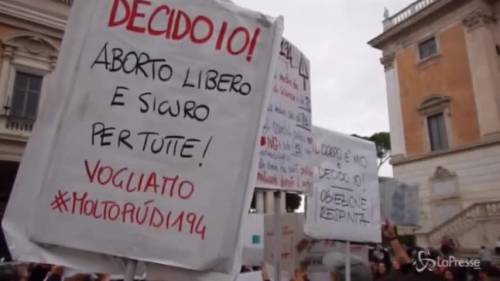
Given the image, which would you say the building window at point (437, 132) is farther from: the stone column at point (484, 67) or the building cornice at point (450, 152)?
the stone column at point (484, 67)

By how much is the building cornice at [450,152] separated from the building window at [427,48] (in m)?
4.85

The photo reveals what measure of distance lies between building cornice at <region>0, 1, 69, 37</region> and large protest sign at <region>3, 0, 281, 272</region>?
1539 centimetres

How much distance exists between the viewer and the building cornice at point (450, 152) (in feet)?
60.7

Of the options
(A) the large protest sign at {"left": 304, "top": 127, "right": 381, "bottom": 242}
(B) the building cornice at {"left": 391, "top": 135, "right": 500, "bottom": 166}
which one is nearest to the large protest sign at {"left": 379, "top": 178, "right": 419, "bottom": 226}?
(A) the large protest sign at {"left": 304, "top": 127, "right": 381, "bottom": 242}

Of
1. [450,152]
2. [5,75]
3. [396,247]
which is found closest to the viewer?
[396,247]

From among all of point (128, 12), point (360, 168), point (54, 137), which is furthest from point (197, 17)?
point (360, 168)

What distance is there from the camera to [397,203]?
7.14m

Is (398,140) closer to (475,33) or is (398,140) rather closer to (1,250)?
(475,33)

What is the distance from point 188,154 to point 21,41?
15671 millimetres

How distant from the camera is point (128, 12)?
197 cm

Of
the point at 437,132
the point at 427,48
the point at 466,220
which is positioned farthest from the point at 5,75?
the point at 427,48

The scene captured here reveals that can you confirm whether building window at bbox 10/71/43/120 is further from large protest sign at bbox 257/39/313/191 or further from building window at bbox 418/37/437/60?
building window at bbox 418/37/437/60

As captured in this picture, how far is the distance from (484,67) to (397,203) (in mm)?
14775

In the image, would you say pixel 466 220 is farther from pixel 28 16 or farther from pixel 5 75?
pixel 28 16
